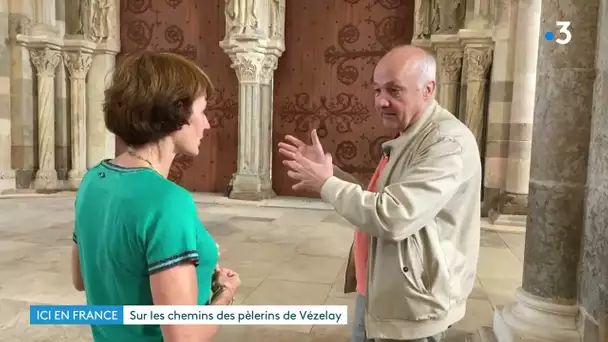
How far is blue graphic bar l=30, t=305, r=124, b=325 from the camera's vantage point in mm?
964

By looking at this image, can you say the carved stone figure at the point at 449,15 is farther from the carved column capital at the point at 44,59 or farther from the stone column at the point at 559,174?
the carved column capital at the point at 44,59

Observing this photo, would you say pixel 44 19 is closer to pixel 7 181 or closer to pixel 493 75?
pixel 7 181

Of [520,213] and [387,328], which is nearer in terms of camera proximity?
[387,328]

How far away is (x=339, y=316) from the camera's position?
44.5 inches

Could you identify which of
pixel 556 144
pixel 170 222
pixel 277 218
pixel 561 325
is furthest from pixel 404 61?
pixel 277 218

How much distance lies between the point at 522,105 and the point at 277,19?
3.05 m

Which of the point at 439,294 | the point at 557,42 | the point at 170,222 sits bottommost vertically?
the point at 439,294

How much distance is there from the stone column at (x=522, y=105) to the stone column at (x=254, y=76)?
2752mm

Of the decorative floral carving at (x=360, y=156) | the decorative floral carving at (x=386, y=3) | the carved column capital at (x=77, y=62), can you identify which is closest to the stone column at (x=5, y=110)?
the carved column capital at (x=77, y=62)

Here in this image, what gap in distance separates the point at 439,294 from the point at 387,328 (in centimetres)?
16

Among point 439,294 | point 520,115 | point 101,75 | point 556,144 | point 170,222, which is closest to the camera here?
point 170,222

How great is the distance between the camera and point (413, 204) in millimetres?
1230

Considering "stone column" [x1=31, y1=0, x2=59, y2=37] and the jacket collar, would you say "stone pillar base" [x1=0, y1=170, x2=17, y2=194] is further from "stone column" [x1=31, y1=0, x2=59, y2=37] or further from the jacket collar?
the jacket collar

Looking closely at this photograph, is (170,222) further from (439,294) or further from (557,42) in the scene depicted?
(557,42)
